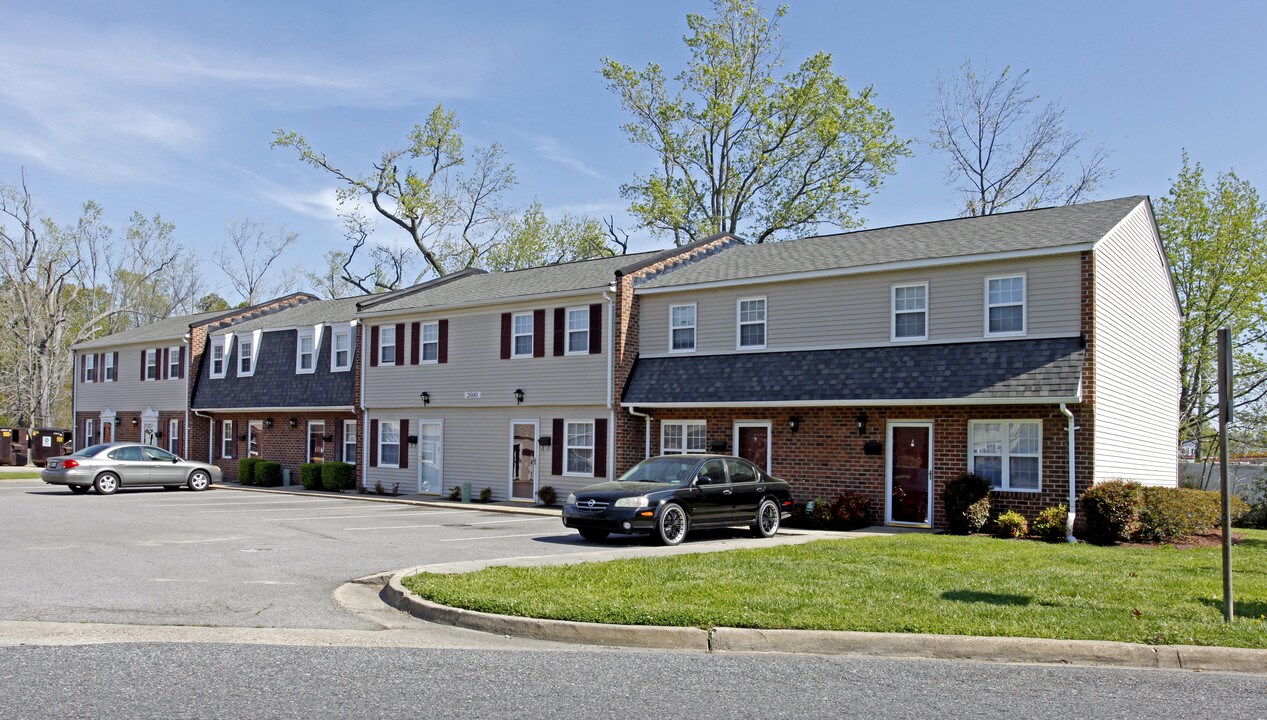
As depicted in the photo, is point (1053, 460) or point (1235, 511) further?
point (1235, 511)

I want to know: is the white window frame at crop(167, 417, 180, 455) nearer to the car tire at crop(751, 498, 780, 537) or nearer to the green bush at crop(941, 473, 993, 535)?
the car tire at crop(751, 498, 780, 537)

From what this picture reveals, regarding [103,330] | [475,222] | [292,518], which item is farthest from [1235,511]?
[103,330]

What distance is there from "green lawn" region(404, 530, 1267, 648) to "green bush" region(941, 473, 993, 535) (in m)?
4.14

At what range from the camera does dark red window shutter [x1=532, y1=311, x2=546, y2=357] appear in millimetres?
26594

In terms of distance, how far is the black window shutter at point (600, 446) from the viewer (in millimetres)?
25031

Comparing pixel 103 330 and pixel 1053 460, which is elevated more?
pixel 103 330

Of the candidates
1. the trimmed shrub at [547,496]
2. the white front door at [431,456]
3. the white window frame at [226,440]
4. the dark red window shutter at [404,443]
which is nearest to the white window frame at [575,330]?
the trimmed shrub at [547,496]

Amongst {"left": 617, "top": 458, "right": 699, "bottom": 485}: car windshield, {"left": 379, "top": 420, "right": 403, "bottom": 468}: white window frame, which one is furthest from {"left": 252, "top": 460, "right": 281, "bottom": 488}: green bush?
{"left": 617, "top": 458, "right": 699, "bottom": 485}: car windshield

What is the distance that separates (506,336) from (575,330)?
8.32ft

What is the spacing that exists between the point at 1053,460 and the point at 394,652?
1435 centimetres

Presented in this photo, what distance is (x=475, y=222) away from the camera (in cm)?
5256

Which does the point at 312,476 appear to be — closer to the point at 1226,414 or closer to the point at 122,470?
the point at 122,470

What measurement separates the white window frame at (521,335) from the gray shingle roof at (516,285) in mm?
588

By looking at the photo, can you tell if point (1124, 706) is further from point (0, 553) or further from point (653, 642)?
point (0, 553)
